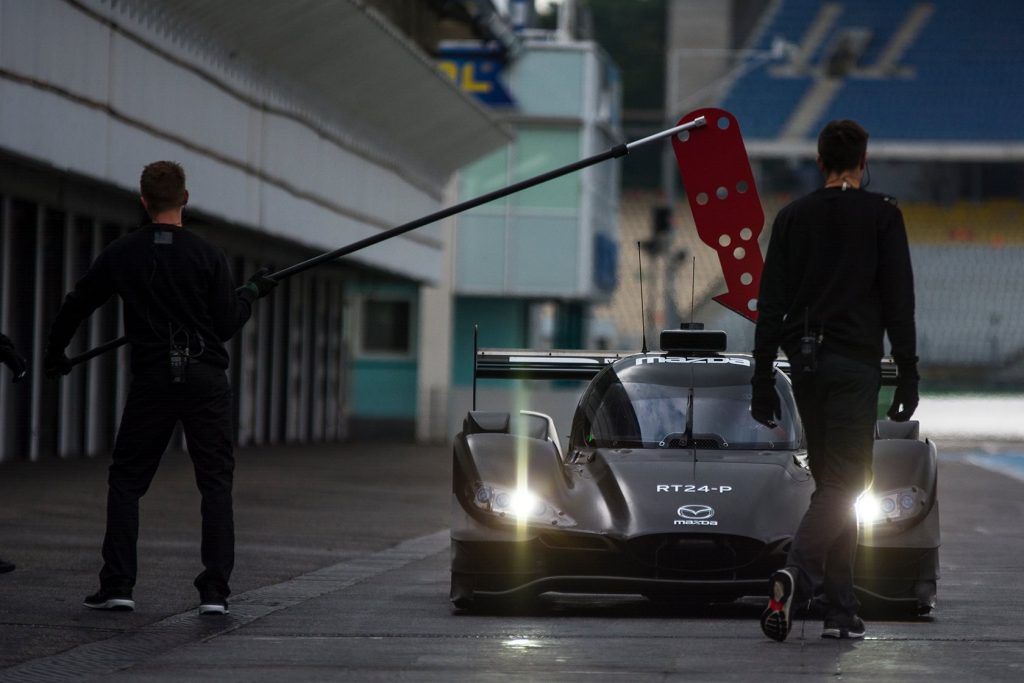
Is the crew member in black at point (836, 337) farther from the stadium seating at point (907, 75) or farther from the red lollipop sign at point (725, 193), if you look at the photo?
the stadium seating at point (907, 75)

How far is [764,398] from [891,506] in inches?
50.5

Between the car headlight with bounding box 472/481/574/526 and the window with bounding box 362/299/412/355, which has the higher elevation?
the window with bounding box 362/299/412/355

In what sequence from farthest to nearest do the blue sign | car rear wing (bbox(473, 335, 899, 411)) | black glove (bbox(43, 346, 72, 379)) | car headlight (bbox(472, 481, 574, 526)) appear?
the blue sign → car rear wing (bbox(473, 335, 899, 411)) → car headlight (bbox(472, 481, 574, 526)) → black glove (bbox(43, 346, 72, 379))

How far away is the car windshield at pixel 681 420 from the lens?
912 cm

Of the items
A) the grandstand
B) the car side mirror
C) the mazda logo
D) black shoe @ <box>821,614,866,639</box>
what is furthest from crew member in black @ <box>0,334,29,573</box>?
the grandstand

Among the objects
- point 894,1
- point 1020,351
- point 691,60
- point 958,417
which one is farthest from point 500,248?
point 691,60

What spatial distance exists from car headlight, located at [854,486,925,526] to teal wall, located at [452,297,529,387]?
32.6m

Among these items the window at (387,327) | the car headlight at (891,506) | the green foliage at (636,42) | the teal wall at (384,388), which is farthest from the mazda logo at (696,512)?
the green foliage at (636,42)

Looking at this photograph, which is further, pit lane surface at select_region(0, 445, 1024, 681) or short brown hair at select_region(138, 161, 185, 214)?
short brown hair at select_region(138, 161, 185, 214)

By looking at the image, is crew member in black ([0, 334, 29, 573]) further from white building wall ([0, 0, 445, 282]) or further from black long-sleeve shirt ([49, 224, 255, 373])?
white building wall ([0, 0, 445, 282])

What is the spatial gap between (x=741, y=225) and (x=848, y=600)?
11.6ft

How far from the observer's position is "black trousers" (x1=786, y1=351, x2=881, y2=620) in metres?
7.12

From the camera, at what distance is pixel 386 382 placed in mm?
42219

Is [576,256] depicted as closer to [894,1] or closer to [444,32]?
[444,32]
